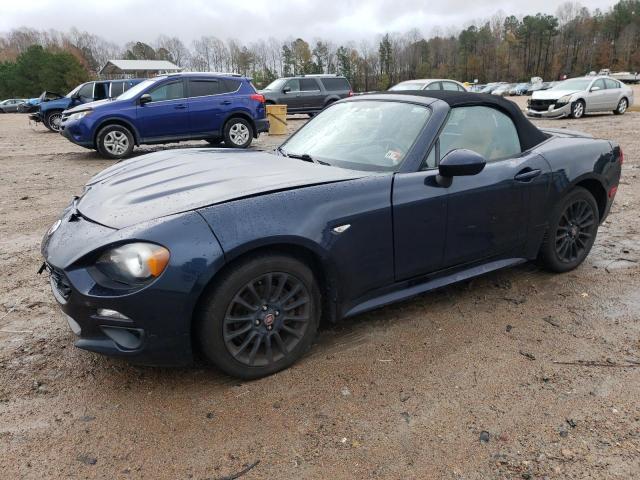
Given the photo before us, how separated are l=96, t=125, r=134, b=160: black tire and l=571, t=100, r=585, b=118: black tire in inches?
578

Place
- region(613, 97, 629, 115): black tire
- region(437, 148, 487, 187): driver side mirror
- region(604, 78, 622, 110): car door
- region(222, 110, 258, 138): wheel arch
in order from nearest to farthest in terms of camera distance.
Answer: region(437, 148, 487, 187): driver side mirror
region(222, 110, 258, 138): wheel arch
region(604, 78, 622, 110): car door
region(613, 97, 629, 115): black tire

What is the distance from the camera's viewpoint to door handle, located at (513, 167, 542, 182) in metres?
3.32

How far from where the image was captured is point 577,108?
670 inches

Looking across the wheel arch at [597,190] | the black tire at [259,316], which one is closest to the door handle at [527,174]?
the wheel arch at [597,190]

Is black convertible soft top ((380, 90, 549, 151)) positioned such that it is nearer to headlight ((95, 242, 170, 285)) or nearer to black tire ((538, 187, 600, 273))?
black tire ((538, 187, 600, 273))

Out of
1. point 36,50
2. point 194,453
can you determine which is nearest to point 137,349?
point 194,453

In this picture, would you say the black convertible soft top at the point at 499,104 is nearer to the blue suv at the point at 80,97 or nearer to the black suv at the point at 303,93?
the blue suv at the point at 80,97

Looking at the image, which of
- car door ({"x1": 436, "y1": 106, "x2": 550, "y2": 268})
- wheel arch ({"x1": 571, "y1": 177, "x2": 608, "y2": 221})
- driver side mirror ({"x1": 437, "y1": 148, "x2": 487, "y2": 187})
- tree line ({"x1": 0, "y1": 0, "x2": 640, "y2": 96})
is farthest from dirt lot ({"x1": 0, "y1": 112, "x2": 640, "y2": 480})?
tree line ({"x1": 0, "y1": 0, "x2": 640, "y2": 96})

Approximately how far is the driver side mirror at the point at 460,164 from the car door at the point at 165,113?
27.6 ft

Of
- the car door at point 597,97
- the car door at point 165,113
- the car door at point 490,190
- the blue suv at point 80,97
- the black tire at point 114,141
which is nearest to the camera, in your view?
the car door at point 490,190

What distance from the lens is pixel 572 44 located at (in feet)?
342

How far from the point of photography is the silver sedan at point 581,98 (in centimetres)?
1686

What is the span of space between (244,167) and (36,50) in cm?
6255

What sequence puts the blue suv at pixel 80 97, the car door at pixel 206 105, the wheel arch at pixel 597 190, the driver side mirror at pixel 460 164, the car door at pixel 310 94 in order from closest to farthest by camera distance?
the driver side mirror at pixel 460 164
the wheel arch at pixel 597 190
the car door at pixel 206 105
the blue suv at pixel 80 97
the car door at pixel 310 94
